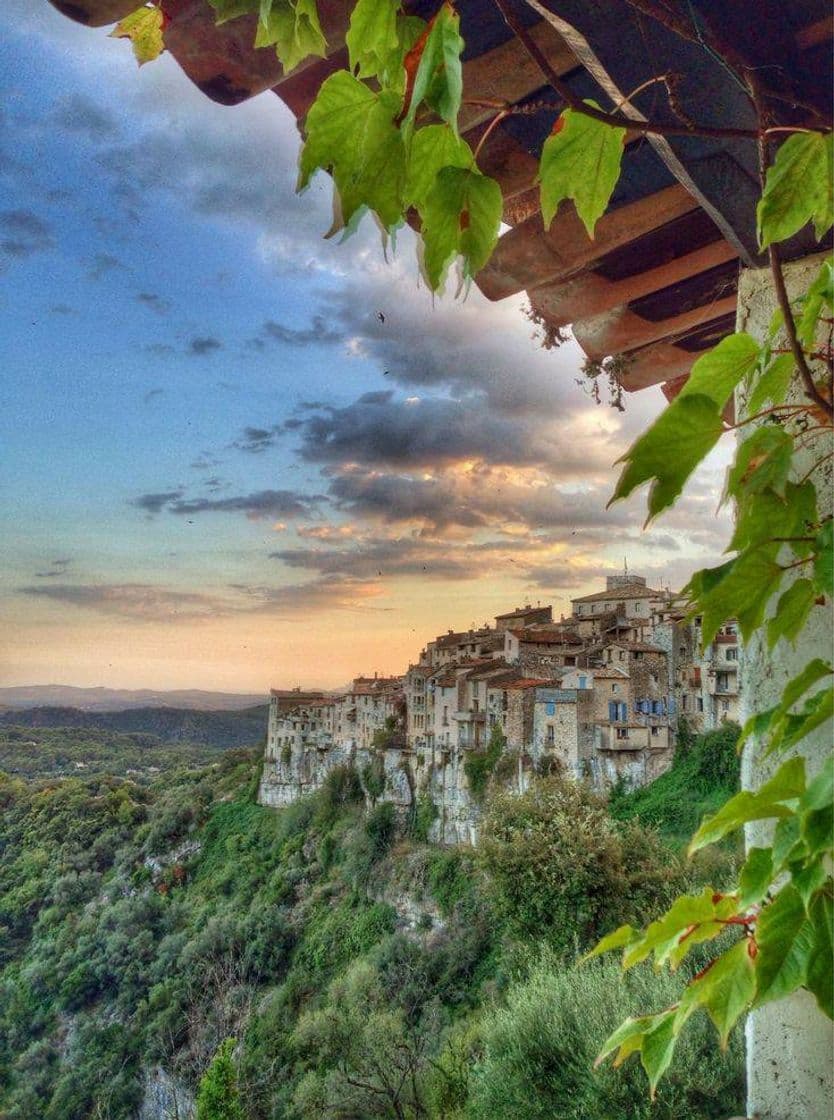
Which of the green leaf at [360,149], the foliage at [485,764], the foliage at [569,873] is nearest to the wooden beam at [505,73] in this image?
the green leaf at [360,149]

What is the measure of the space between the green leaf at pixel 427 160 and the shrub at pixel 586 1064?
4.81 meters

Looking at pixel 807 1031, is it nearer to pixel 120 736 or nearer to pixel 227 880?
pixel 227 880

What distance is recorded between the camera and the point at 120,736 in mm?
34969

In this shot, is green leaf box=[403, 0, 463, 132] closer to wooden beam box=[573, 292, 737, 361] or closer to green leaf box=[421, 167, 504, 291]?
green leaf box=[421, 167, 504, 291]

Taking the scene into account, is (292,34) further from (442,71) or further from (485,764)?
(485,764)

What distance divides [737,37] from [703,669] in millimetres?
15447

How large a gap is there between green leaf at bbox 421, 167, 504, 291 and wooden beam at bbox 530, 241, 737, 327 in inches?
25.7

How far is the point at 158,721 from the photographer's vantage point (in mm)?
35250

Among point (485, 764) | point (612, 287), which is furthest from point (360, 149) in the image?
point (485, 764)

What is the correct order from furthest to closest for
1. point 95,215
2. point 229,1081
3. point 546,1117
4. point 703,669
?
point 95,215, point 703,669, point 229,1081, point 546,1117

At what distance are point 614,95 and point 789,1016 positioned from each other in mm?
694

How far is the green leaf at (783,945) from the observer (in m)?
0.28

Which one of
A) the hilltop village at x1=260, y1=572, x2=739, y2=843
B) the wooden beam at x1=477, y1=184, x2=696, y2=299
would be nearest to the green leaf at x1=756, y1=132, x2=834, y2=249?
the wooden beam at x1=477, y1=184, x2=696, y2=299

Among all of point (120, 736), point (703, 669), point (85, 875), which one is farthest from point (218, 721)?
point (703, 669)
